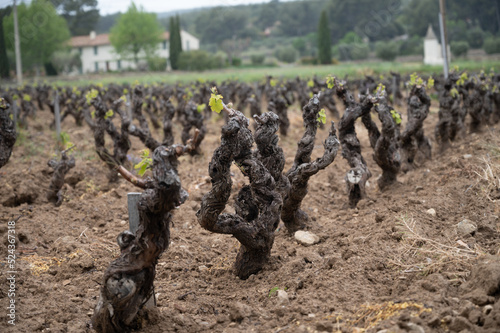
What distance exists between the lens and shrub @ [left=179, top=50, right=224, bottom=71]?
45438mm

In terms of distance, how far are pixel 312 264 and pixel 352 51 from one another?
165ft

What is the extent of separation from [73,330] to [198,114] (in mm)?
7021

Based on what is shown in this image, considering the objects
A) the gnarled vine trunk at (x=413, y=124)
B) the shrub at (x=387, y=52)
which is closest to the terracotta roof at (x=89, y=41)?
the shrub at (x=387, y=52)

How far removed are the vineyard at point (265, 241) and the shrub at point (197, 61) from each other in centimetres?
3938

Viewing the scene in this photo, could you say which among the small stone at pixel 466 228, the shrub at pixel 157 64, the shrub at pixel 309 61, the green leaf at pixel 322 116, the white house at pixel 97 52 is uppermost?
the white house at pixel 97 52

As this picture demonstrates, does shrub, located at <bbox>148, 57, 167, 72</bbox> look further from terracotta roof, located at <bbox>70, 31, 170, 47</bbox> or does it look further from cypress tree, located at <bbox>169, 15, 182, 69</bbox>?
terracotta roof, located at <bbox>70, 31, 170, 47</bbox>

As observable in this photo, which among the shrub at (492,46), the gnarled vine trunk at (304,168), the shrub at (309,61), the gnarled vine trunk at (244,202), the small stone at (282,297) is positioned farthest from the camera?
the shrub at (309,61)

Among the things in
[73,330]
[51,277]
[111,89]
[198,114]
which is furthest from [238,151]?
[111,89]

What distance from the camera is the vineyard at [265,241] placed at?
3.02 meters

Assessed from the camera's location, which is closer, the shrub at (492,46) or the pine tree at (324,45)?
the shrub at (492,46)

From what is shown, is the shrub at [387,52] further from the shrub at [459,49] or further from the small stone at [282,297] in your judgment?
the small stone at [282,297]

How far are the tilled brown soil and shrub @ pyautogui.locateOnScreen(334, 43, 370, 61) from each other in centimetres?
4497

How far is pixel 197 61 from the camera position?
1790 inches

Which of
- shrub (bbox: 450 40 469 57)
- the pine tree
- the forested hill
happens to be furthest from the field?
the forested hill
